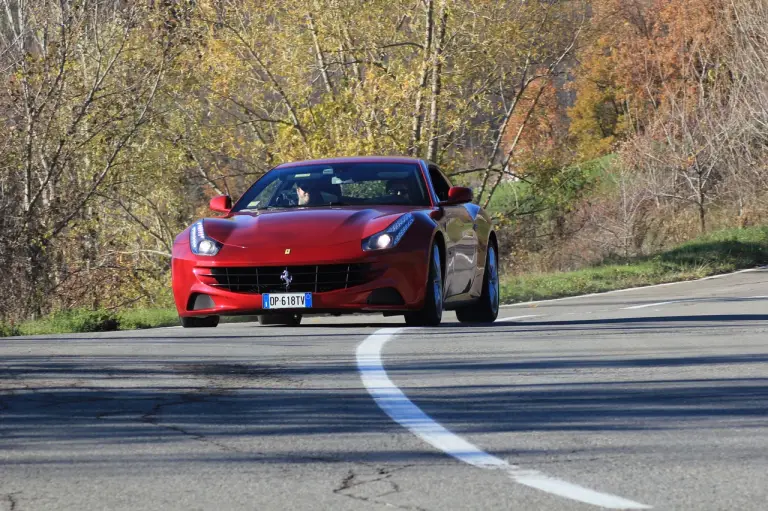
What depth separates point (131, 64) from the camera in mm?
32500

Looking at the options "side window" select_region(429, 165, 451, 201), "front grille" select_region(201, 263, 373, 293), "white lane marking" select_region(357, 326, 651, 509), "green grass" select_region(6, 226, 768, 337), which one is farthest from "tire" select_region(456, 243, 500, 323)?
"white lane marking" select_region(357, 326, 651, 509)

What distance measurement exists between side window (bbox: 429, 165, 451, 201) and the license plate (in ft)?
8.42

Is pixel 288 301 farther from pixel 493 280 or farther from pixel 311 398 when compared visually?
pixel 311 398

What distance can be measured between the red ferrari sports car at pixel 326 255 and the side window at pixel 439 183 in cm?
A: 79

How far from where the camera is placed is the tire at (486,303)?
15289mm

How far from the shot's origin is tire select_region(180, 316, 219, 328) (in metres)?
13.7

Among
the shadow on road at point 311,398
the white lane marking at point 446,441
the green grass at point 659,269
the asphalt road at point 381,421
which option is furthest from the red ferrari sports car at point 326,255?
the green grass at point 659,269

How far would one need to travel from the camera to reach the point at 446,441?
6477 mm

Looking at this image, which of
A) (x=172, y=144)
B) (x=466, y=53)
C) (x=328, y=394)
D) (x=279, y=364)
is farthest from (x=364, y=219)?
(x=172, y=144)

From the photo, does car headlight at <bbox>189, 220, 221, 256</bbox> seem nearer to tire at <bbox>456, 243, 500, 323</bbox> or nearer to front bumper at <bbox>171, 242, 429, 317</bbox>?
front bumper at <bbox>171, 242, 429, 317</bbox>


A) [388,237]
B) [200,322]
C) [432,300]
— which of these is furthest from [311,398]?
[200,322]

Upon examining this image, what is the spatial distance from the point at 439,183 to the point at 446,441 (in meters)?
8.93

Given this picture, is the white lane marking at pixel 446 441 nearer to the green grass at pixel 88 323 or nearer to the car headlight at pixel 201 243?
the car headlight at pixel 201 243

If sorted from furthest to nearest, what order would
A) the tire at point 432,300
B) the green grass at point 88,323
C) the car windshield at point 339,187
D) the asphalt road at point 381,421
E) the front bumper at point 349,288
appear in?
1. the green grass at point 88,323
2. the car windshield at point 339,187
3. the tire at point 432,300
4. the front bumper at point 349,288
5. the asphalt road at point 381,421
